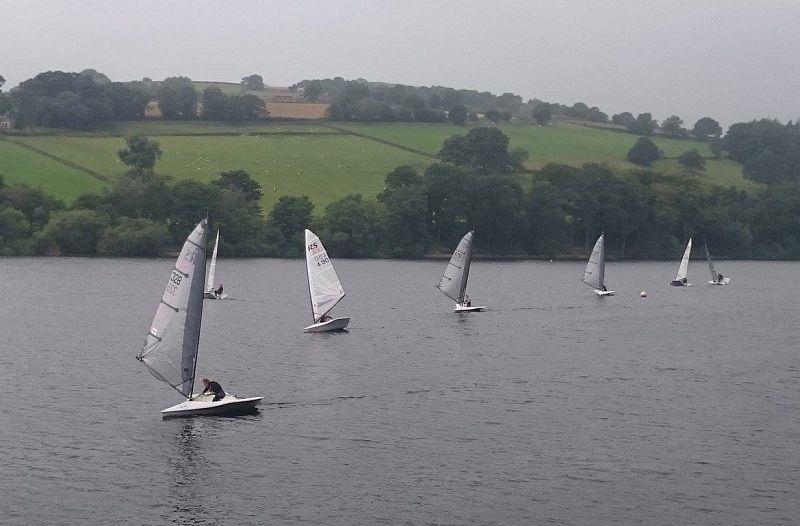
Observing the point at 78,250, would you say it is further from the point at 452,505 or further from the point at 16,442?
the point at 452,505

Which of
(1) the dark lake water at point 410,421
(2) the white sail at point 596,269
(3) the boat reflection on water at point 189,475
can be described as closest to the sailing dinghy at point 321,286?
(1) the dark lake water at point 410,421

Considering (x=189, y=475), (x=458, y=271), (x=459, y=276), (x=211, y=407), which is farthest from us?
(x=459, y=276)

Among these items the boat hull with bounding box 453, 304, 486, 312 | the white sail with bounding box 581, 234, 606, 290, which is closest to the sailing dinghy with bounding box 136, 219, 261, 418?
the boat hull with bounding box 453, 304, 486, 312

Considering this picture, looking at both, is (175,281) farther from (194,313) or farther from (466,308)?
(466,308)

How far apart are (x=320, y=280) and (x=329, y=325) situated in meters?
4.15

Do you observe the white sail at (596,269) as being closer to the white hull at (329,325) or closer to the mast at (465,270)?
the mast at (465,270)

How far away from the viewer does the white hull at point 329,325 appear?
303 feet

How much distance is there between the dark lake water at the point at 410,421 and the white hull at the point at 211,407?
0.61 meters

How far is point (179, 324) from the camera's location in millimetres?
58031

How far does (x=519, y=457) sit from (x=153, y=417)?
18.8 metres

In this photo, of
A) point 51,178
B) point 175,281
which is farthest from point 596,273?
point 51,178

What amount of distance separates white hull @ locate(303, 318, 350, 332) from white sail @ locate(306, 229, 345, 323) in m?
0.58

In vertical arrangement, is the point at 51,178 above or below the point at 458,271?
below

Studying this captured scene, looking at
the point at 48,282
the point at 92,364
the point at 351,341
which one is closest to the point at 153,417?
the point at 92,364
